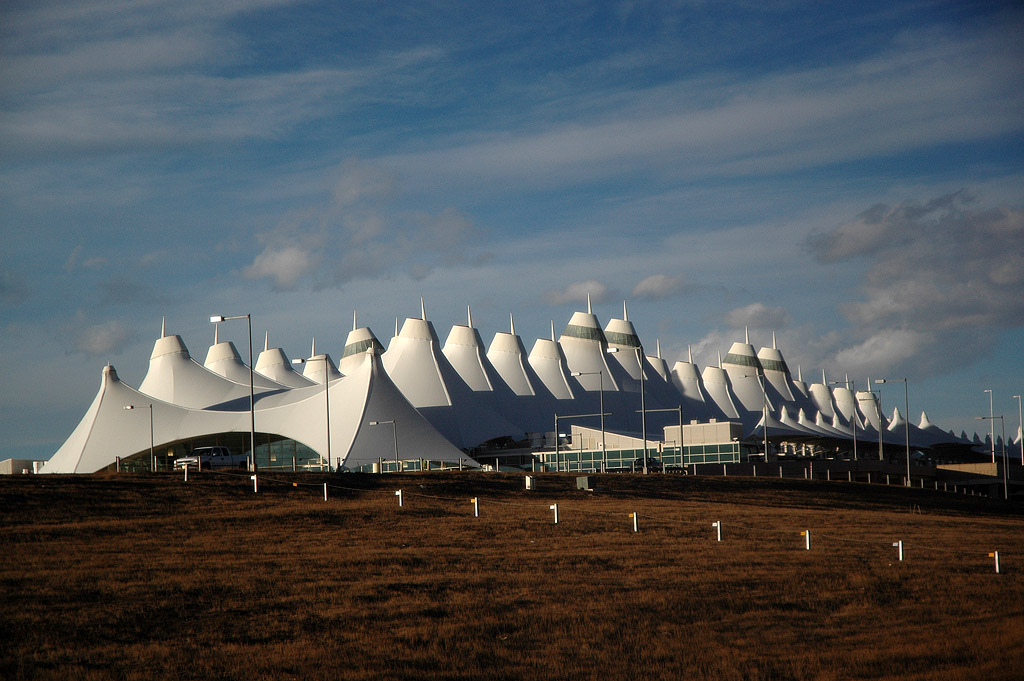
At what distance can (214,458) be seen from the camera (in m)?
52.1

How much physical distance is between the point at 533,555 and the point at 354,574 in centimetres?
465

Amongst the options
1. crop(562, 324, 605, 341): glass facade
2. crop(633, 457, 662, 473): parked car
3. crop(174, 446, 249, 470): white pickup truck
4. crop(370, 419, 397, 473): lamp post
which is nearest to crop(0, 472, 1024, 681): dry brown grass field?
crop(370, 419, 397, 473): lamp post

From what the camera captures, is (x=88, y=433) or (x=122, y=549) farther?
(x=88, y=433)

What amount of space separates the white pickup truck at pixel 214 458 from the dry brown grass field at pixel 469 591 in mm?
14846

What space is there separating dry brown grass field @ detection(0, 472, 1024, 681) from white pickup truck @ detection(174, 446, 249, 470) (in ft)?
48.7

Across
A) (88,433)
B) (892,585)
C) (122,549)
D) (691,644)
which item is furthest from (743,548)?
(88,433)

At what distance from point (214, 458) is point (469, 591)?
32634mm

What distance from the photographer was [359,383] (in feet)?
176

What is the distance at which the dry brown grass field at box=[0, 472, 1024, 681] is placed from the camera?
18062 millimetres

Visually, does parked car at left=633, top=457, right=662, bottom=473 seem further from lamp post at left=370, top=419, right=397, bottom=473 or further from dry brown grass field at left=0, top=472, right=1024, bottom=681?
dry brown grass field at left=0, top=472, right=1024, bottom=681

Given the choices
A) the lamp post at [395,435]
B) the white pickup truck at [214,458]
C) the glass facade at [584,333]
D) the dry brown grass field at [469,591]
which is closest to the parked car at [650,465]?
the lamp post at [395,435]

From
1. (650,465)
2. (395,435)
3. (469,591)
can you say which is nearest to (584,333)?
(650,465)

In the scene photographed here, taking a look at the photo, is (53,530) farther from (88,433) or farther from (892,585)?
(88,433)

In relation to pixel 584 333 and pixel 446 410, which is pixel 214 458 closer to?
pixel 446 410
